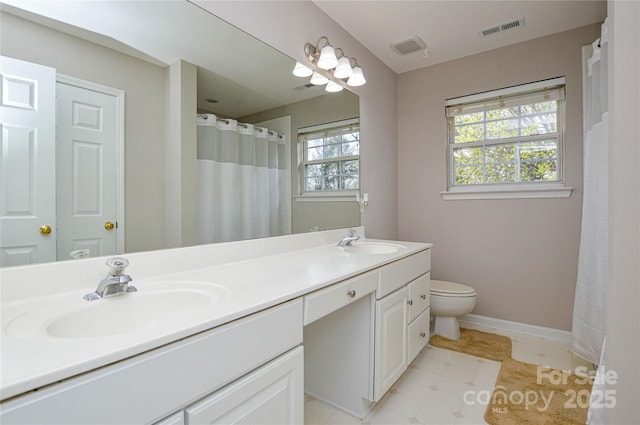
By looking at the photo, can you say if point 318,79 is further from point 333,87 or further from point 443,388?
point 443,388

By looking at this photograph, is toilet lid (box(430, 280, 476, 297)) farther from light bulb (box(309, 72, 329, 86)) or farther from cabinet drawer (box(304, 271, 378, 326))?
light bulb (box(309, 72, 329, 86))

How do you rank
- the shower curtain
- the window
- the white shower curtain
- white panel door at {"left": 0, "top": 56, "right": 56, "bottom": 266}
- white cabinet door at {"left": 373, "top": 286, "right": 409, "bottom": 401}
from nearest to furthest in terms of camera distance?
white panel door at {"left": 0, "top": 56, "right": 56, "bottom": 266} → the shower curtain → white cabinet door at {"left": 373, "top": 286, "right": 409, "bottom": 401} → the white shower curtain → the window

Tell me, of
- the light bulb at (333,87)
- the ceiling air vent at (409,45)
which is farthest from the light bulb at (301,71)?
the ceiling air vent at (409,45)

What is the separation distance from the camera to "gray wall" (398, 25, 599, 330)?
228 cm

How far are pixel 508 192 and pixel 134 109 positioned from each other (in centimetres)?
259

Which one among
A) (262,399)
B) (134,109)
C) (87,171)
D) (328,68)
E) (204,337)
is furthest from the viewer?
(328,68)

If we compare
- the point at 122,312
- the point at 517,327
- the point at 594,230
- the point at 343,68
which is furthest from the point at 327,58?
the point at 517,327

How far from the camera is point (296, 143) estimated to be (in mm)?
1854

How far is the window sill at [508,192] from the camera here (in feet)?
7.56

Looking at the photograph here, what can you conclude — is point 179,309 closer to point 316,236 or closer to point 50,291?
point 50,291

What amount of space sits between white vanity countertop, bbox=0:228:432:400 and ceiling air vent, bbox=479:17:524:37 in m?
1.77

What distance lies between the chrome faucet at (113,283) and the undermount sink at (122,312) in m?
0.02

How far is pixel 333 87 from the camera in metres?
2.10

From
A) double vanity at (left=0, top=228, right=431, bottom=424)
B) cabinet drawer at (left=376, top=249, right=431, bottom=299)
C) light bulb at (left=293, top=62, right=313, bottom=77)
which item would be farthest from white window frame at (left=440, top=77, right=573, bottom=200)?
light bulb at (left=293, top=62, right=313, bottom=77)
